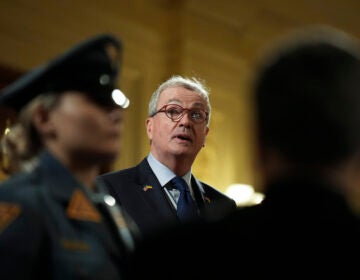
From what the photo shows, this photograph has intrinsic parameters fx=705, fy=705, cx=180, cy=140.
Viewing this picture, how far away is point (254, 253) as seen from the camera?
1.19 metres

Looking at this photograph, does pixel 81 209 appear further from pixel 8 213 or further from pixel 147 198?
pixel 147 198

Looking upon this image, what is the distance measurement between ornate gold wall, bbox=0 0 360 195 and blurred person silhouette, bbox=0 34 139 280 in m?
3.61

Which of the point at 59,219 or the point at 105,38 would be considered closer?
the point at 59,219

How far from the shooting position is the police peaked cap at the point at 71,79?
5.88 ft

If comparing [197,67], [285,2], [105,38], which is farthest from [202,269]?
[285,2]

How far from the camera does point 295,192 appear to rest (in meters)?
1.21

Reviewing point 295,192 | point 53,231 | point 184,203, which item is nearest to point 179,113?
point 184,203

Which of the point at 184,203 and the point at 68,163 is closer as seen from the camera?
the point at 68,163

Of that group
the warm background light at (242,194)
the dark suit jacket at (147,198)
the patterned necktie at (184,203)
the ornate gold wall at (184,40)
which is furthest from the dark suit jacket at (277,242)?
the warm background light at (242,194)

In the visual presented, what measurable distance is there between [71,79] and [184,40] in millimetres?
4720

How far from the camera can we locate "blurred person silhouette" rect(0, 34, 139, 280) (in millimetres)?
1619

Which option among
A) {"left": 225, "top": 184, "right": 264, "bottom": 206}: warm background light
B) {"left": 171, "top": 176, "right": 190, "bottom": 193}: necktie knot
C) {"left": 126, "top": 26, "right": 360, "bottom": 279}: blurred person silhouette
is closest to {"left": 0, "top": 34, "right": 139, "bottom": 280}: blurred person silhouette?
{"left": 126, "top": 26, "right": 360, "bottom": 279}: blurred person silhouette

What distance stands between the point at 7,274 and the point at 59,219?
0.20m

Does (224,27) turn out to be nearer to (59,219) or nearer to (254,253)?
(59,219)
